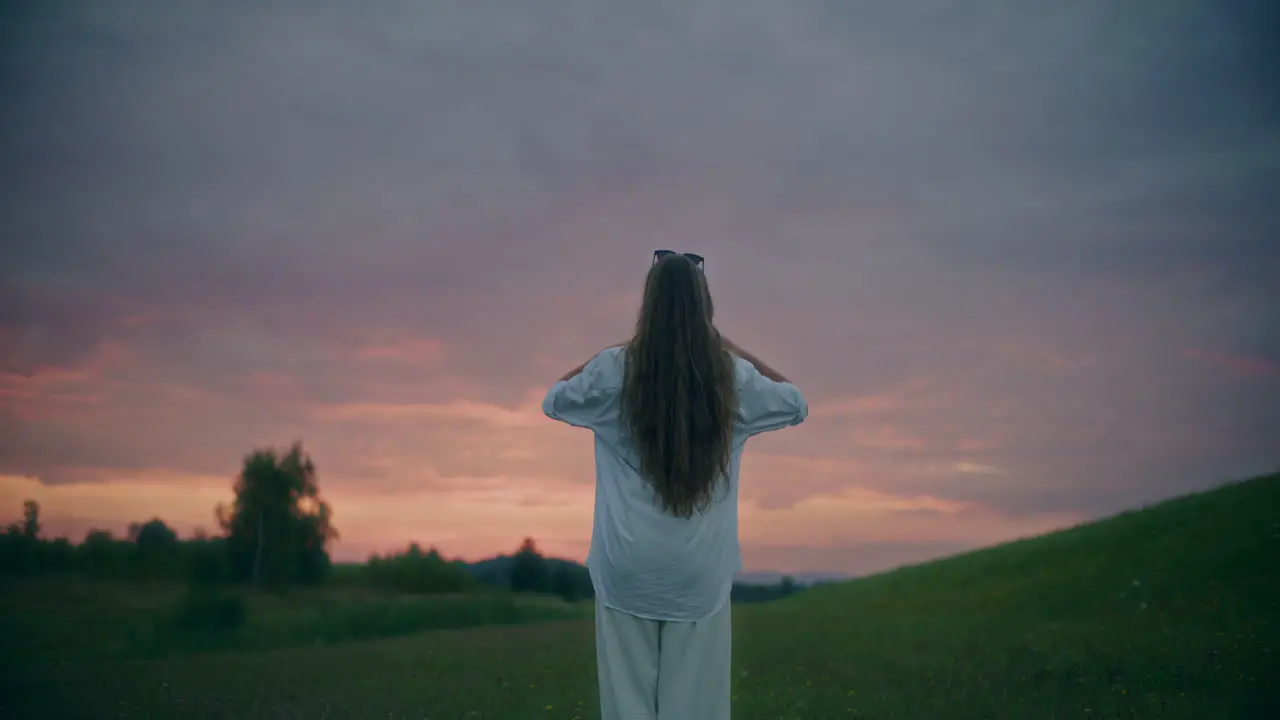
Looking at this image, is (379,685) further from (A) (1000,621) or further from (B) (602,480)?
(A) (1000,621)

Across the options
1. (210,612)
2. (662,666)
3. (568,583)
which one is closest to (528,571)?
(568,583)

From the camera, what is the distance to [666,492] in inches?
205

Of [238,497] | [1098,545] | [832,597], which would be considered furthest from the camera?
[832,597]

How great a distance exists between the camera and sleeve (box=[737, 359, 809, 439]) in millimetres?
5613

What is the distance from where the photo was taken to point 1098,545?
34.8 m

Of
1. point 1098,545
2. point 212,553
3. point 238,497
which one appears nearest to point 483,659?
point 212,553

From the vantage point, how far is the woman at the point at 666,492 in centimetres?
526

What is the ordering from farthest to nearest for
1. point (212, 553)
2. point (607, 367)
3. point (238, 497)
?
point (238, 497) → point (212, 553) → point (607, 367)

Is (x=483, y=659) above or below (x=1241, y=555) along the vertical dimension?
below

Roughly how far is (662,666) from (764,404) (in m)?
1.63

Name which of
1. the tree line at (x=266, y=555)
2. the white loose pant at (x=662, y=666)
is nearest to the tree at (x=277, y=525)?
the tree line at (x=266, y=555)

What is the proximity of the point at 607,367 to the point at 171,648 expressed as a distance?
26201mm

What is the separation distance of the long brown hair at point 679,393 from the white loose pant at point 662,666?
2.41ft

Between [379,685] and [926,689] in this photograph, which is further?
[379,685]
